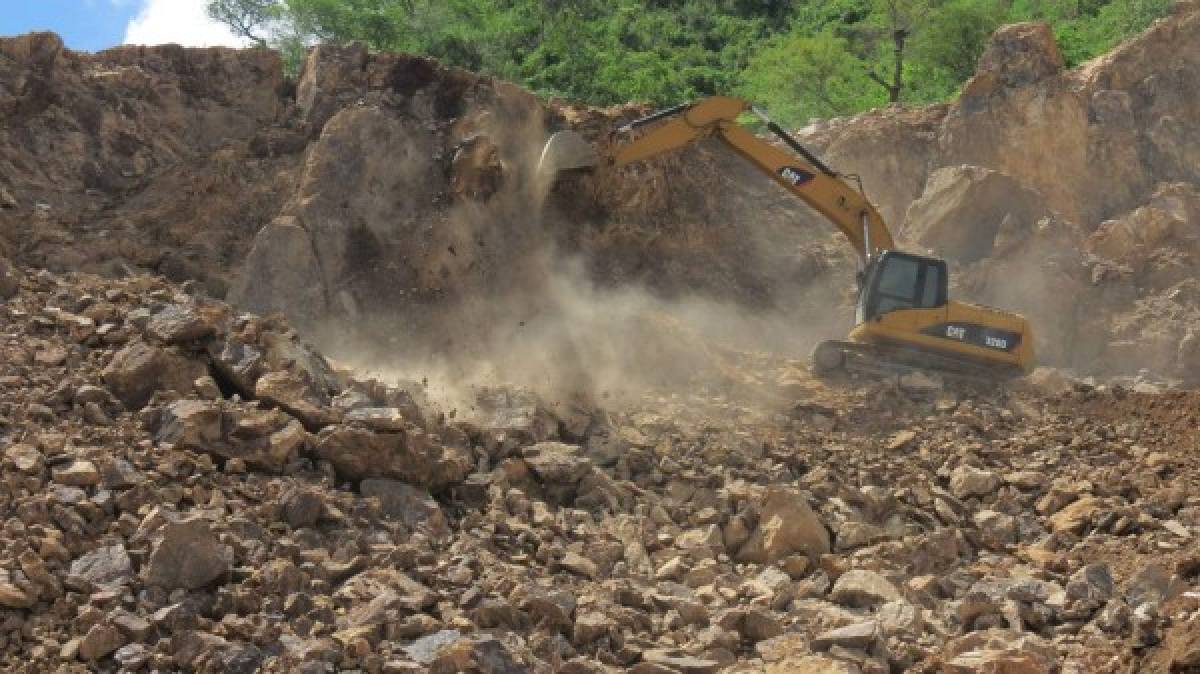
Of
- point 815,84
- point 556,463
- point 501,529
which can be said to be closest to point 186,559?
point 501,529

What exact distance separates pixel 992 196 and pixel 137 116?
11.1 m

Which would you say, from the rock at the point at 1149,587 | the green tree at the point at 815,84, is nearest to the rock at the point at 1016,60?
the green tree at the point at 815,84

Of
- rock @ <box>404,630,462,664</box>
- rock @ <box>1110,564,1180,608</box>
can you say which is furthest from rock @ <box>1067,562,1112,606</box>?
rock @ <box>404,630,462,664</box>

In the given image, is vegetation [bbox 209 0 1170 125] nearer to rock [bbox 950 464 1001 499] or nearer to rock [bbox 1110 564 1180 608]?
rock [bbox 950 464 1001 499]

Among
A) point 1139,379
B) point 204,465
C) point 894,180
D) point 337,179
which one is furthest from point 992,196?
point 204,465

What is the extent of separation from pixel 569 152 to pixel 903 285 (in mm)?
3711

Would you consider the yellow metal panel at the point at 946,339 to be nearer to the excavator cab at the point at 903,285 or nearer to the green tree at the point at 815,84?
the excavator cab at the point at 903,285

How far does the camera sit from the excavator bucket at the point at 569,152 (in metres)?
14.8

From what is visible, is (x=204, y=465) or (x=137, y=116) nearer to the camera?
(x=204, y=465)

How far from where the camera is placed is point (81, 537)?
7.38 metres

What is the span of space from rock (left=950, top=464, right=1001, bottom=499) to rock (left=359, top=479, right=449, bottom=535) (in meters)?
4.58

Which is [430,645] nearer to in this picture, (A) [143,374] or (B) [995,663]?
(B) [995,663]

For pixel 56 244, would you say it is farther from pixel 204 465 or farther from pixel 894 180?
pixel 894 180

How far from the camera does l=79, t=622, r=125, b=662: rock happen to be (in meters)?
6.57
